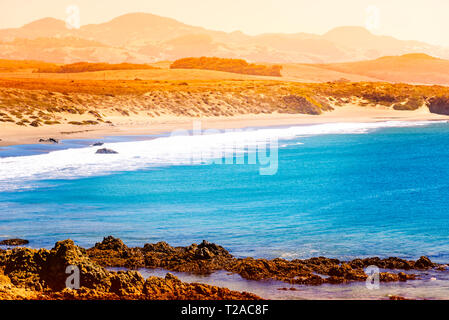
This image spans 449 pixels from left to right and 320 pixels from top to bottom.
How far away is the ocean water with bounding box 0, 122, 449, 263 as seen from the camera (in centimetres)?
1327

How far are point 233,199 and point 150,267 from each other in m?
8.67

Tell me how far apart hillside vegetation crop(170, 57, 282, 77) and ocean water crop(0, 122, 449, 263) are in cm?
10853

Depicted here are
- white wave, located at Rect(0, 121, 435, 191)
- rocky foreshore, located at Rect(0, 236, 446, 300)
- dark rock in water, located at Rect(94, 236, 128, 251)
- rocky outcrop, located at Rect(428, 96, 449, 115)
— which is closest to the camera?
rocky foreshore, located at Rect(0, 236, 446, 300)

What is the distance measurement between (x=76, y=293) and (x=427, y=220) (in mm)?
11133

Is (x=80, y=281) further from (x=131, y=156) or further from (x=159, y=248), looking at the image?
(x=131, y=156)

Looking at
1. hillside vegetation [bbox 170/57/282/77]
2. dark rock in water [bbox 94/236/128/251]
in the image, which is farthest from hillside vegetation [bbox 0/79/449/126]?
hillside vegetation [bbox 170/57/282/77]

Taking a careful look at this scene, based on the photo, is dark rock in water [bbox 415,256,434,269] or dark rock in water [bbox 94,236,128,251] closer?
dark rock in water [bbox 415,256,434,269]

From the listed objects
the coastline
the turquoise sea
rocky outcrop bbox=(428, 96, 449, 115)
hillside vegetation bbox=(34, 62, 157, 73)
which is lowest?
the turquoise sea

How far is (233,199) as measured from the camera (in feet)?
62.7

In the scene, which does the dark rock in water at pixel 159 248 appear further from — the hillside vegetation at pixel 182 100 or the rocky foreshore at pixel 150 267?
the hillside vegetation at pixel 182 100

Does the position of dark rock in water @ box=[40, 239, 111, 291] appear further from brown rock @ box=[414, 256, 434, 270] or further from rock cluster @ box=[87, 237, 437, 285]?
brown rock @ box=[414, 256, 434, 270]

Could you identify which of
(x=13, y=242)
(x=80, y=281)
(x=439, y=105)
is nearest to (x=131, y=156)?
(x=13, y=242)
